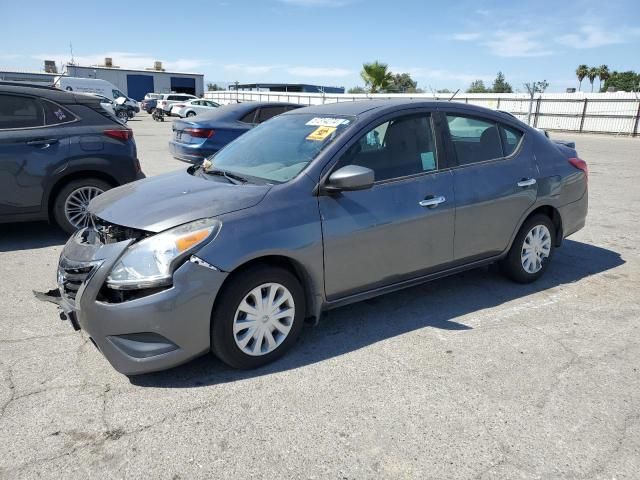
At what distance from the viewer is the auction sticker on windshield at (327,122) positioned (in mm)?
3891

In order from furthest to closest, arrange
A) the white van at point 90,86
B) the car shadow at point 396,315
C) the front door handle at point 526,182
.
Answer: the white van at point 90,86, the front door handle at point 526,182, the car shadow at point 396,315

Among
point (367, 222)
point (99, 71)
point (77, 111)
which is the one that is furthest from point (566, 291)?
point (99, 71)

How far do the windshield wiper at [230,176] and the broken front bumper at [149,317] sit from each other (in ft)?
2.98

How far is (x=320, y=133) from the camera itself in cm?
389

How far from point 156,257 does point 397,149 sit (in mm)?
2002

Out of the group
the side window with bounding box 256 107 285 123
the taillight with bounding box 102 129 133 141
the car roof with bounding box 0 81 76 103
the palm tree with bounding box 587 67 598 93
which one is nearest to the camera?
the car roof with bounding box 0 81 76 103

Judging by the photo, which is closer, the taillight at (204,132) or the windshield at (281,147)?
the windshield at (281,147)

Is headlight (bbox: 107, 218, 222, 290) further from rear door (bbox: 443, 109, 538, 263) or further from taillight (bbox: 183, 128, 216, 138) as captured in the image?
taillight (bbox: 183, 128, 216, 138)

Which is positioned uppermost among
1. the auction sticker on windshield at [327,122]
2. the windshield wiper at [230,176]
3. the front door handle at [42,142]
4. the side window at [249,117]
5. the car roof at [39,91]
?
the car roof at [39,91]

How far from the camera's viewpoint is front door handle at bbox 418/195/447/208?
12.9ft

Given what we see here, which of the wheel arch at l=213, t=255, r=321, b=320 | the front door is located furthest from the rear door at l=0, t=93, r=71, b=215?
the front door

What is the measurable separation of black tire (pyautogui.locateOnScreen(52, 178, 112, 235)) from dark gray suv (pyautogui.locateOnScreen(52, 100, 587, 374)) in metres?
2.47

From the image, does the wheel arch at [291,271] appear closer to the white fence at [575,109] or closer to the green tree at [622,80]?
the white fence at [575,109]

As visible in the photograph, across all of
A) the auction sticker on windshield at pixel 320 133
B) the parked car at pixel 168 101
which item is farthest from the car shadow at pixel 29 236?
the parked car at pixel 168 101
